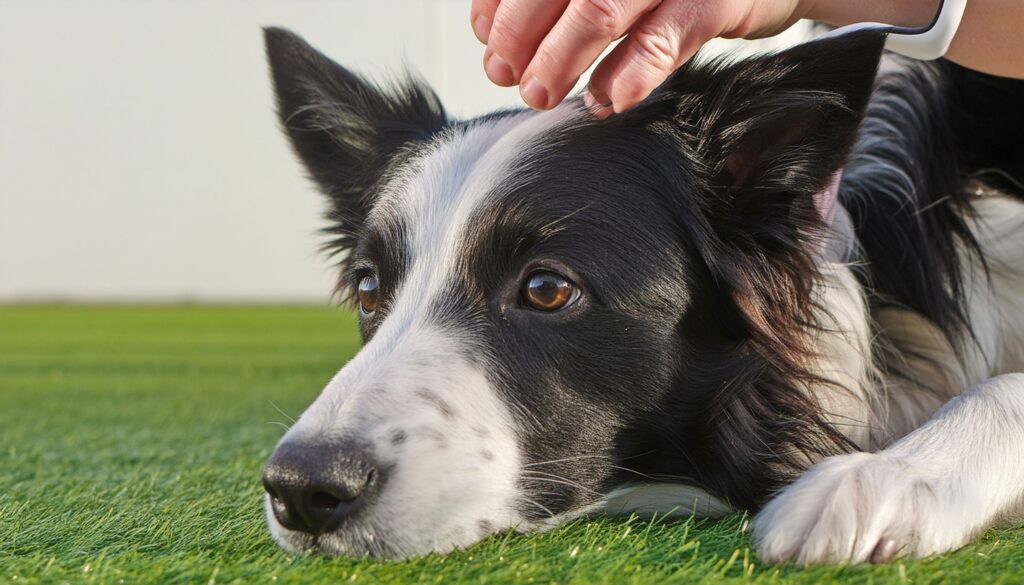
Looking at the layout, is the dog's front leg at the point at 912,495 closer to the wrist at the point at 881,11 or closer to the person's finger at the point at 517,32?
the wrist at the point at 881,11

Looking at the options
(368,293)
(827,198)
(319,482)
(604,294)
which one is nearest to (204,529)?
(319,482)

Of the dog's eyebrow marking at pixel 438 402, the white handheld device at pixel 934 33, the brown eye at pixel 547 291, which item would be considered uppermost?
the white handheld device at pixel 934 33

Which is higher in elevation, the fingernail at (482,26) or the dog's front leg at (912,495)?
the fingernail at (482,26)

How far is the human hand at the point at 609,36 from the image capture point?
1.69 metres

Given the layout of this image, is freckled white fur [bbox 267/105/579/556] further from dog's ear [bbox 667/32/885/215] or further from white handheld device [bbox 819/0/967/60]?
white handheld device [bbox 819/0/967/60]

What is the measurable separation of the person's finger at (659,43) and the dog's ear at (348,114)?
86 centimetres

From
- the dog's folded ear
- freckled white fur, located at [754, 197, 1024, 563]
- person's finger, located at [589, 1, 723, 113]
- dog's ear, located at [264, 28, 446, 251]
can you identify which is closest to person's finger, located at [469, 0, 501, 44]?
person's finger, located at [589, 1, 723, 113]

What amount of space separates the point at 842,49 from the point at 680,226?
0.47 meters

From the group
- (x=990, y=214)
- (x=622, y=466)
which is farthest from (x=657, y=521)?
(x=990, y=214)

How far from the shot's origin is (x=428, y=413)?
66.2 inches

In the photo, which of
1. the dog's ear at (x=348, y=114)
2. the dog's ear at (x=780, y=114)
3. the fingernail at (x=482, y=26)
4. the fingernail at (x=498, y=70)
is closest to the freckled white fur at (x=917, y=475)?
the dog's ear at (x=780, y=114)

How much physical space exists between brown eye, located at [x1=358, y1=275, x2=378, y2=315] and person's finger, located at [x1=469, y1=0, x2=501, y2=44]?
0.58 metres

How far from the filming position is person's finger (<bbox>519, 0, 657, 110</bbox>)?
1.66 metres

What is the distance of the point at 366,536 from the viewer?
5.01 ft
